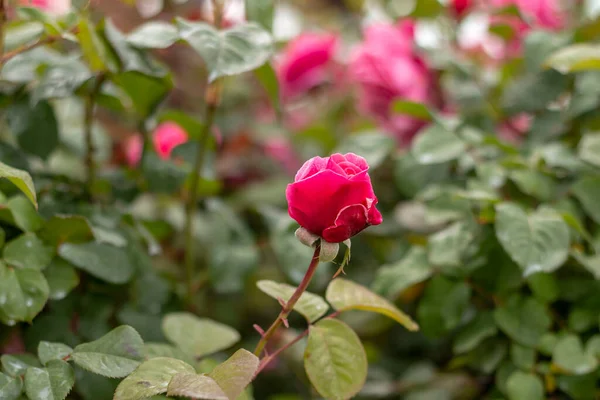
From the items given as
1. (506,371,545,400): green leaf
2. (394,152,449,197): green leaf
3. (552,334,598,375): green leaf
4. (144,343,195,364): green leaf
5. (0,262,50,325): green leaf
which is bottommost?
(506,371,545,400): green leaf

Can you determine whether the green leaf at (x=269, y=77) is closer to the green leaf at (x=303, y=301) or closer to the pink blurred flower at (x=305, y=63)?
the green leaf at (x=303, y=301)

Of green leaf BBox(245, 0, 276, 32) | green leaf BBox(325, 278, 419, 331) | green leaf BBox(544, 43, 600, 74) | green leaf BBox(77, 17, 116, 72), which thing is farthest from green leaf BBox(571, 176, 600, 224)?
green leaf BBox(77, 17, 116, 72)

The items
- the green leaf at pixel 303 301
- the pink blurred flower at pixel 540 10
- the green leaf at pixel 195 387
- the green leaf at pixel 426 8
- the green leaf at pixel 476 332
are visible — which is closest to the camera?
the green leaf at pixel 195 387

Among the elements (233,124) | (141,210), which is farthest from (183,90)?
(141,210)

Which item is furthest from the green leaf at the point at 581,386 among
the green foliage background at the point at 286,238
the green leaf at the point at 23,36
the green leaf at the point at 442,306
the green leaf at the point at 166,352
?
the green leaf at the point at 23,36

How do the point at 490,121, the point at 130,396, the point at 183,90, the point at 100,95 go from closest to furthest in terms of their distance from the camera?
1. the point at 130,396
2. the point at 100,95
3. the point at 490,121
4. the point at 183,90

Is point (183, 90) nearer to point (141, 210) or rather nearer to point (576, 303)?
point (141, 210)

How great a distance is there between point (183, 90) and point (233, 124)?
10 cm

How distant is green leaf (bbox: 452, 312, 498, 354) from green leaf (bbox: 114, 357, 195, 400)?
0.28 meters

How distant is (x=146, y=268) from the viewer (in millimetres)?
570

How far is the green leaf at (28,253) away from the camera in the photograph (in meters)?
0.42

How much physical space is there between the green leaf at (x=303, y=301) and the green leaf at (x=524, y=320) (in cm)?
18

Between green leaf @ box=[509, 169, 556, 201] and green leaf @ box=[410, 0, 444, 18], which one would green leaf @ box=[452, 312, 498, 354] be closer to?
green leaf @ box=[509, 169, 556, 201]

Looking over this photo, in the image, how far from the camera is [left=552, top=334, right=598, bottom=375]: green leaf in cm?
46
